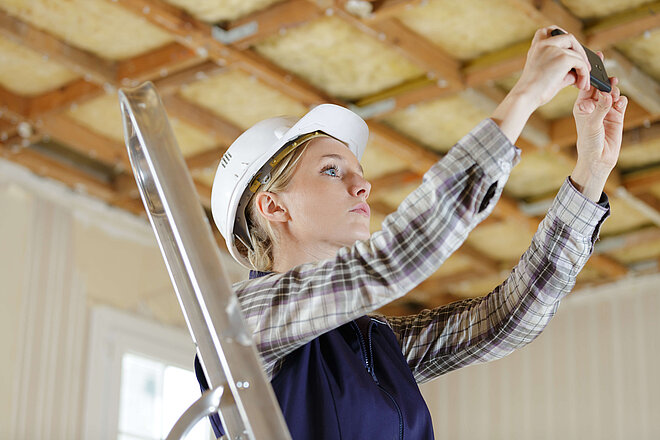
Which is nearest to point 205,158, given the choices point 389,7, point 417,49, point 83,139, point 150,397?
point 83,139

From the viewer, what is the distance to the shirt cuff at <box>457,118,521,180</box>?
140 centimetres

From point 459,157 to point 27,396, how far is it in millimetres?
4926

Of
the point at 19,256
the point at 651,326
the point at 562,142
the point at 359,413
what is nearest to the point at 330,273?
the point at 359,413

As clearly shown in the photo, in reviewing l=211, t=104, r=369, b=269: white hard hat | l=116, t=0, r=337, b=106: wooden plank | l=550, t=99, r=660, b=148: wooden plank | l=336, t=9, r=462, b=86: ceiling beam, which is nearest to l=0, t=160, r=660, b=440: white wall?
l=116, t=0, r=337, b=106: wooden plank

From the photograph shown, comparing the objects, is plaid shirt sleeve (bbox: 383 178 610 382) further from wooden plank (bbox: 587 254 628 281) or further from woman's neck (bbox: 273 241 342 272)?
wooden plank (bbox: 587 254 628 281)

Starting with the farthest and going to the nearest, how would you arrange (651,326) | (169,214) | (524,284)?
(651,326) < (524,284) < (169,214)

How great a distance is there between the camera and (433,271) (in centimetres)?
144

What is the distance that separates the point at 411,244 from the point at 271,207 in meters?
0.65

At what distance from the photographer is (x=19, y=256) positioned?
19.7ft

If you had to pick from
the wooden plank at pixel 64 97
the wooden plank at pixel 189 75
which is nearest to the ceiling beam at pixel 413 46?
the wooden plank at pixel 189 75

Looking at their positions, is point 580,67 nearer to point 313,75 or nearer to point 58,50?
point 313,75

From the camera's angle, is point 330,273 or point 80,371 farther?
point 80,371

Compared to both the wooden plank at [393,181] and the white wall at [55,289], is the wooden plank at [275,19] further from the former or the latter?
the white wall at [55,289]

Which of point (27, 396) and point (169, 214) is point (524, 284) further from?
point (27, 396)
